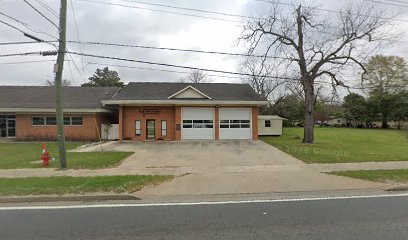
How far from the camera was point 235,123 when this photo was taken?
24391 mm

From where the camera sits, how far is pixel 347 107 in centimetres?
6788

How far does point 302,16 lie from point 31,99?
24.7 metres

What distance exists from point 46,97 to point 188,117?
14.0m

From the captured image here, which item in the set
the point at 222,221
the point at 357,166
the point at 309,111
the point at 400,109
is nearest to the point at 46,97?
the point at 309,111

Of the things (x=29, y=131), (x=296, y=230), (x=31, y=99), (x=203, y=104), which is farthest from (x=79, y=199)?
(x=31, y=99)

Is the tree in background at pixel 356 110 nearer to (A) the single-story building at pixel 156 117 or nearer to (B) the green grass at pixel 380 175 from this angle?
(A) the single-story building at pixel 156 117

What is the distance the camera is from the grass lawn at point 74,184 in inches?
302

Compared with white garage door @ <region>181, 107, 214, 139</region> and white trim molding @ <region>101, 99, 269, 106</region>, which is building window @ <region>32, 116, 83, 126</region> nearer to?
white trim molding @ <region>101, 99, 269, 106</region>

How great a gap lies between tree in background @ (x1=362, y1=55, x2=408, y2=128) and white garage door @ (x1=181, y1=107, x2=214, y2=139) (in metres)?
49.8

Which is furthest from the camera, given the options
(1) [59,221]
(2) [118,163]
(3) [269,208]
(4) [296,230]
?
(2) [118,163]

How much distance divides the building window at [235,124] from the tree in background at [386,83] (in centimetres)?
4731

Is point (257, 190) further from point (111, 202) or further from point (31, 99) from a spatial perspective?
point (31, 99)

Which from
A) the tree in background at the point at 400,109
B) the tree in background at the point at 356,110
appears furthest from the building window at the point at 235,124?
the tree in background at the point at 356,110

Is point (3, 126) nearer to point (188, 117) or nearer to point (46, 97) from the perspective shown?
point (46, 97)
